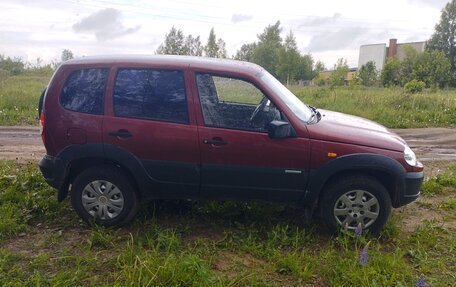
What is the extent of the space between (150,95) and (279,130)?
142 cm

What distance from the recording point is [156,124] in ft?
13.2

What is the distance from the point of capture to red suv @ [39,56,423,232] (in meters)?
3.95

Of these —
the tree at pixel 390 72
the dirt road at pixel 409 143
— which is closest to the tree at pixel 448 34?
the tree at pixel 390 72

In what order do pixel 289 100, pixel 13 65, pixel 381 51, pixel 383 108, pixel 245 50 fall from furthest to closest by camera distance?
1. pixel 381 51
2. pixel 245 50
3. pixel 13 65
4. pixel 383 108
5. pixel 289 100

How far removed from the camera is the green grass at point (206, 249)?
3.30m

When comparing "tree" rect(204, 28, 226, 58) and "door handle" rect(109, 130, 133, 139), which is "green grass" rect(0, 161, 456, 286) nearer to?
"door handle" rect(109, 130, 133, 139)

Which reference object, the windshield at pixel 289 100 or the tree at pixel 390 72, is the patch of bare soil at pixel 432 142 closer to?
the windshield at pixel 289 100

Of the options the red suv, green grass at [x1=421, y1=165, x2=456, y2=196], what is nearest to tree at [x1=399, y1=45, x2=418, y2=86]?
green grass at [x1=421, y1=165, x2=456, y2=196]

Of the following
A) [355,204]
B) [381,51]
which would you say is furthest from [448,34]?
[355,204]

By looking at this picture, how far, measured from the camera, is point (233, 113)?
4125 mm

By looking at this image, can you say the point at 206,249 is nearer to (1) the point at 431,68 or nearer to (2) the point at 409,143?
(2) the point at 409,143

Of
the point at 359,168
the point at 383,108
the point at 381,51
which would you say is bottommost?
the point at 359,168

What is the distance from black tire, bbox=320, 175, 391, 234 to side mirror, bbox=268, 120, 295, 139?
0.74m

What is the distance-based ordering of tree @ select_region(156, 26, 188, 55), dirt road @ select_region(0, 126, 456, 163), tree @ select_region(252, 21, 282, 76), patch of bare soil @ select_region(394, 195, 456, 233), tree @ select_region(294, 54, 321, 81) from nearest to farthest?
1. patch of bare soil @ select_region(394, 195, 456, 233)
2. dirt road @ select_region(0, 126, 456, 163)
3. tree @ select_region(156, 26, 188, 55)
4. tree @ select_region(294, 54, 321, 81)
5. tree @ select_region(252, 21, 282, 76)
